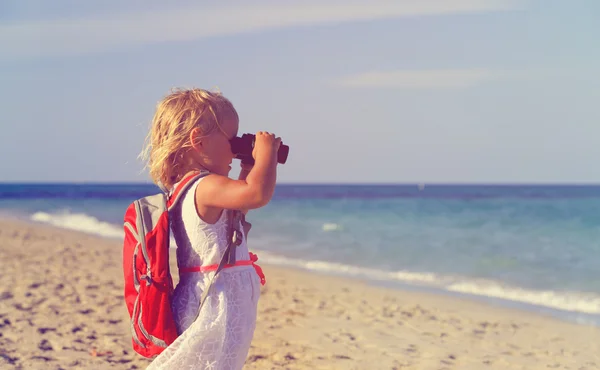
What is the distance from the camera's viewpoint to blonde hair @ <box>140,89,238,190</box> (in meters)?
2.50

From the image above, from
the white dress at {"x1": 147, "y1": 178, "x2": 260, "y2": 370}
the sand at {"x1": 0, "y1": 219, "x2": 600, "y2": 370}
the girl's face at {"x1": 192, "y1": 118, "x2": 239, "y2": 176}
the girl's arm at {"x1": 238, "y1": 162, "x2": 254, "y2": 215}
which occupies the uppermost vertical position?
the girl's face at {"x1": 192, "y1": 118, "x2": 239, "y2": 176}

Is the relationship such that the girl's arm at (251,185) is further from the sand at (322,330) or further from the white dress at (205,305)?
the sand at (322,330)

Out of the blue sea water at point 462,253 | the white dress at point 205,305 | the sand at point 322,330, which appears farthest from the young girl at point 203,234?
the blue sea water at point 462,253

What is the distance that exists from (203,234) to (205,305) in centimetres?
25

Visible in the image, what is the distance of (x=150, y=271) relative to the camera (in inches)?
95.4

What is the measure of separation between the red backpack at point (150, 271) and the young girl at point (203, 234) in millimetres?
49

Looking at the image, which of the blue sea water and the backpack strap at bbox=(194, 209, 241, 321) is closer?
the backpack strap at bbox=(194, 209, 241, 321)

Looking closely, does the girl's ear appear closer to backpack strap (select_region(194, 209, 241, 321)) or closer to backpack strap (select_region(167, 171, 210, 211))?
backpack strap (select_region(167, 171, 210, 211))

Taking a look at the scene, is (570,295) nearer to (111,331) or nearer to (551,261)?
(551,261)

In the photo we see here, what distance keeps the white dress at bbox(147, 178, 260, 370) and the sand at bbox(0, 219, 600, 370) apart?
2691 mm

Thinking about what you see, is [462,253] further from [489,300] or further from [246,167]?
Answer: [246,167]

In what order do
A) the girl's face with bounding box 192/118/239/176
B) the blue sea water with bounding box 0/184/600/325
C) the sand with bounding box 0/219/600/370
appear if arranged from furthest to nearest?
the blue sea water with bounding box 0/184/600/325
the sand with bounding box 0/219/600/370
the girl's face with bounding box 192/118/239/176

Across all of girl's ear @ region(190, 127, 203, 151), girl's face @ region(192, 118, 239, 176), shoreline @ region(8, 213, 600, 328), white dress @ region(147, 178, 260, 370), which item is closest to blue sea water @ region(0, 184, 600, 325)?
shoreline @ region(8, 213, 600, 328)

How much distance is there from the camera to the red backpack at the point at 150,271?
7.92 feet
